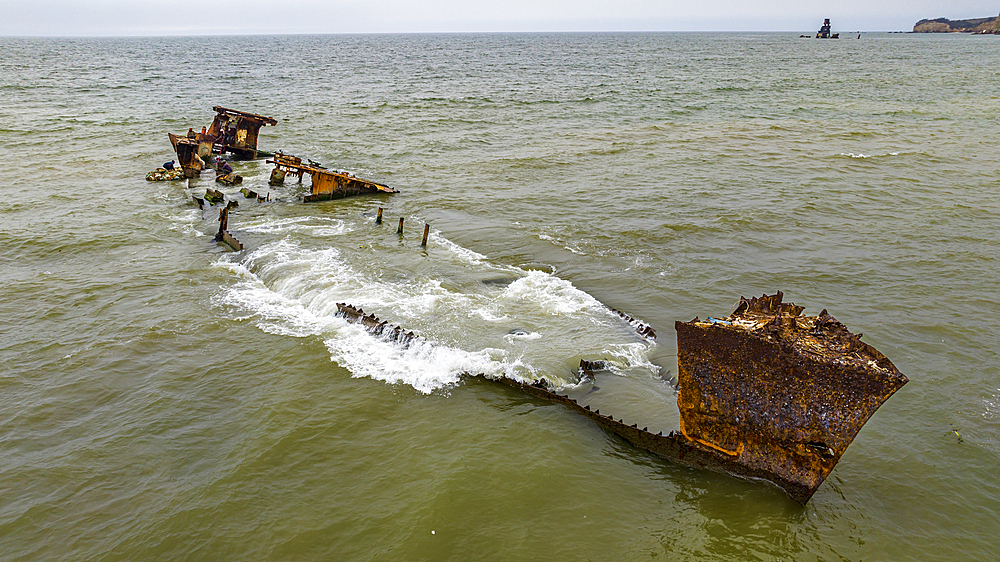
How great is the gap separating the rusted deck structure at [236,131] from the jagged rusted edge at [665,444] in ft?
73.7

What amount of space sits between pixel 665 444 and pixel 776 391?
2.19 meters

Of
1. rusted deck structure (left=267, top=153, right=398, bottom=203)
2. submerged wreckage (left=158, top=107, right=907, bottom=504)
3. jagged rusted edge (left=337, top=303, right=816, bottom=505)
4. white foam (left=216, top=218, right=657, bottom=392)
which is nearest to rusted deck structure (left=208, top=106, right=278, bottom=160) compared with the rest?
rusted deck structure (left=267, top=153, right=398, bottom=203)

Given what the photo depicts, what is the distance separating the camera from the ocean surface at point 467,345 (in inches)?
316

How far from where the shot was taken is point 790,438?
754 cm

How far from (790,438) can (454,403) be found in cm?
567

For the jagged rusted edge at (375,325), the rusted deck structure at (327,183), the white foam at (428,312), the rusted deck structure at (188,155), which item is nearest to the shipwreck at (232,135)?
the rusted deck structure at (188,155)

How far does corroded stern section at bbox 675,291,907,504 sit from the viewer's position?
6.90 meters

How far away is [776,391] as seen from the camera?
738 centimetres

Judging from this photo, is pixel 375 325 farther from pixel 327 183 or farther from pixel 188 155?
pixel 188 155

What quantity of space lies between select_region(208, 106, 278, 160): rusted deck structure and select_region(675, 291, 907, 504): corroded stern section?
2558 centimetres

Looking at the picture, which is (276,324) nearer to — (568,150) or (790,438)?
(790,438)

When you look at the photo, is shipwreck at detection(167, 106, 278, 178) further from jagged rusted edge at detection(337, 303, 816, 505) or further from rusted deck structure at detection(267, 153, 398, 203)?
jagged rusted edge at detection(337, 303, 816, 505)

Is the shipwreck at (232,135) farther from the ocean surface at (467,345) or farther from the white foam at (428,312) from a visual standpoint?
the white foam at (428,312)

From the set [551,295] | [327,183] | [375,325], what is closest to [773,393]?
[551,295]
